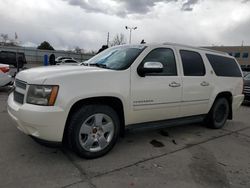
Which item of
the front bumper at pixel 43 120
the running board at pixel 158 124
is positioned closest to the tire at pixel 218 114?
the running board at pixel 158 124

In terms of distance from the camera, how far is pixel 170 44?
4398mm

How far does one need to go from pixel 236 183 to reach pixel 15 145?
3415 millimetres

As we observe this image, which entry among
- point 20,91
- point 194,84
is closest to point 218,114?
point 194,84

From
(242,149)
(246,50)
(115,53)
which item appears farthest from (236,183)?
(246,50)

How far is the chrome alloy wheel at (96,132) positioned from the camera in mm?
3351

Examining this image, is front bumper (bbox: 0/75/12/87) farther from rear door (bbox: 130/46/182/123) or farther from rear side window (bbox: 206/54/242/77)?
rear side window (bbox: 206/54/242/77)

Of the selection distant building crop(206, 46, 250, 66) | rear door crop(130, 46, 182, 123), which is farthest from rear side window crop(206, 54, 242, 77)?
distant building crop(206, 46, 250, 66)

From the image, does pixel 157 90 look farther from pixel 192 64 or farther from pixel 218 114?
pixel 218 114

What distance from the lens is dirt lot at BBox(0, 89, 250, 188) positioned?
2891 mm

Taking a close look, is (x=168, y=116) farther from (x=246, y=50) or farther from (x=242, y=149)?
(x=246, y=50)

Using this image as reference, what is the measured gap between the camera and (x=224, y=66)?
5512 mm

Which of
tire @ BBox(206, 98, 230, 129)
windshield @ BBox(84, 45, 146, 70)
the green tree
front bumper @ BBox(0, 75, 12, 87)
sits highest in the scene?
the green tree

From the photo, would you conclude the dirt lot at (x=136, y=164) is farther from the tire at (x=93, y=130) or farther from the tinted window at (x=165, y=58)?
the tinted window at (x=165, y=58)

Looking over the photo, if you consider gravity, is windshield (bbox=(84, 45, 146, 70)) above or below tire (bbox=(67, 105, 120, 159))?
above
